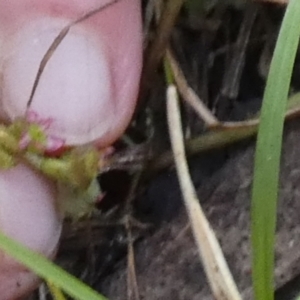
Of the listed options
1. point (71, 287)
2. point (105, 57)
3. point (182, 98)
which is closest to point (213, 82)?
point (182, 98)

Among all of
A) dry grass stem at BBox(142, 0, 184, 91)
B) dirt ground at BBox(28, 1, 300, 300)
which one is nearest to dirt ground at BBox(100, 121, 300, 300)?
dirt ground at BBox(28, 1, 300, 300)

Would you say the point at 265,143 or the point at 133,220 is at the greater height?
the point at 265,143

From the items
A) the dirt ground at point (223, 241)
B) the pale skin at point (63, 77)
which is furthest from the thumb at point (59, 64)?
the dirt ground at point (223, 241)

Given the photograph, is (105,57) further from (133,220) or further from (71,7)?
(133,220)

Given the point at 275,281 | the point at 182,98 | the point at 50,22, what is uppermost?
the point at 50,22

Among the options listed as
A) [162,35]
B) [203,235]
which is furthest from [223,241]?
[162,35]

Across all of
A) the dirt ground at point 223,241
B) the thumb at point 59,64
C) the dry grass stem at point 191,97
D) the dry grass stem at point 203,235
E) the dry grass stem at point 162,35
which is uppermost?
the thumb at point 59,64

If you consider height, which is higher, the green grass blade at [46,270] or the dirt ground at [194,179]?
the green grass blade at [46,270]

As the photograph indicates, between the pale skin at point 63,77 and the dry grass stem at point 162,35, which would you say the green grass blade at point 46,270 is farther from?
the dry grass stem at point 162,35
